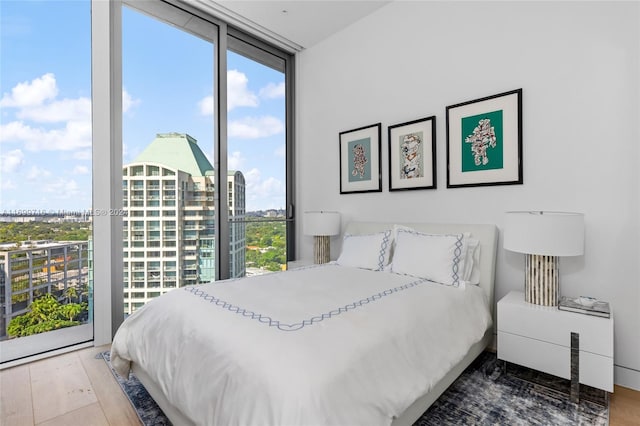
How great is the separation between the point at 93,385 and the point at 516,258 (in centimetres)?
298

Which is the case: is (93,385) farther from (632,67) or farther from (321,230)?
(632,67)

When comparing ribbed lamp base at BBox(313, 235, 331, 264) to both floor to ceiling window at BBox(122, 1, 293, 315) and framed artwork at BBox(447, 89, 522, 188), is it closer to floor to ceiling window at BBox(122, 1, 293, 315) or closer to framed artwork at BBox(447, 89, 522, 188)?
floor to ceiling window at BBox(122, 1, 293, 315)

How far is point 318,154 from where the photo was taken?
12.7 feet

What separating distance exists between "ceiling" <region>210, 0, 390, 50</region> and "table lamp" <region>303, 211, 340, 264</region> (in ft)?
6.62

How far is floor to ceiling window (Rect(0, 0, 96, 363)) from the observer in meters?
2.34

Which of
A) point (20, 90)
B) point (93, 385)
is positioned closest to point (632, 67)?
point (93, 385)

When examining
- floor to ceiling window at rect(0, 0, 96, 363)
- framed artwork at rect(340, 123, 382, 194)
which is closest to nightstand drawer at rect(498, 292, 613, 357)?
framed artwork at rect(340, 123, 382, 194)

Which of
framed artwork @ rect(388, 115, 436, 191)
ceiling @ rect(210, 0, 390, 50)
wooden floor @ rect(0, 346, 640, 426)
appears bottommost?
wooden floor @ rect(0, 346, 640, 426)

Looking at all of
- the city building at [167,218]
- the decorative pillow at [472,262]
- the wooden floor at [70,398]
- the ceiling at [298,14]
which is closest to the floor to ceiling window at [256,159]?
the city building at [167,218]

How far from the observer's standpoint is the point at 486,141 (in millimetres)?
2496

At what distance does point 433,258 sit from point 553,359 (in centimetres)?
86

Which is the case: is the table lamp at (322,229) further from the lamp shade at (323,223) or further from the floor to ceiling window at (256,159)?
the floor to ceiling window at (256,159)

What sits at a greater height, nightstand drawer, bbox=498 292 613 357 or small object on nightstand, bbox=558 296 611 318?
small object on nightstand, bbox=558 296 611 318

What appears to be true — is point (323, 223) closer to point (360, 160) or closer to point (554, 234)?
point (360, 160)
